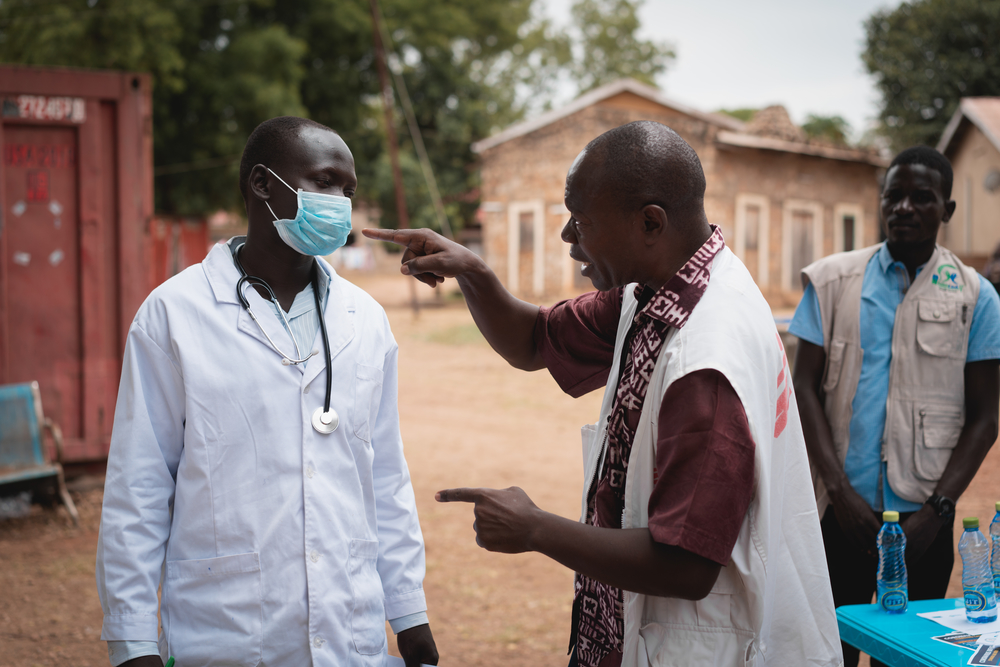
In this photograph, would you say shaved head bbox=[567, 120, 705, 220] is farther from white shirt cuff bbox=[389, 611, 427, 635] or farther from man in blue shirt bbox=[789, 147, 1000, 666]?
man in blue shirt bbox=[789, 147, 1000, 666]

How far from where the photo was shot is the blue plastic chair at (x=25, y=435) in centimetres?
558

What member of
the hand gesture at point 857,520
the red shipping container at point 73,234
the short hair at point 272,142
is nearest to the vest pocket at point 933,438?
the hand gesture at point 857,520

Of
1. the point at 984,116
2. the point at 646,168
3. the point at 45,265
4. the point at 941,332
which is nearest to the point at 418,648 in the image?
the point at 646,168

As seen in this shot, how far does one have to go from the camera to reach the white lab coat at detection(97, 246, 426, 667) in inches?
71.1

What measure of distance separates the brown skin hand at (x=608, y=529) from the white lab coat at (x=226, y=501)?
41cm

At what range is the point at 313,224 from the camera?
6.88 feet

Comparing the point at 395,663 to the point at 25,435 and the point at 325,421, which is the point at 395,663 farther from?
the point at 25,435

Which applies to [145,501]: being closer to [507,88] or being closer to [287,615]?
[287,615]

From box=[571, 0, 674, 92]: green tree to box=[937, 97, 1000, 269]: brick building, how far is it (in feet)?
62.0

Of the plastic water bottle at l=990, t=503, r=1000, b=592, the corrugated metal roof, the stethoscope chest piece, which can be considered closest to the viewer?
the stethoscope chest piece

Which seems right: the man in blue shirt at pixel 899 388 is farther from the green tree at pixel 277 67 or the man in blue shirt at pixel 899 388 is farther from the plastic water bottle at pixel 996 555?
the green tree at pixel 277 67

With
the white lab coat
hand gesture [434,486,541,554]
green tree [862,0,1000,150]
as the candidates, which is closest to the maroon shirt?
hand gesture [434,486,541,554]

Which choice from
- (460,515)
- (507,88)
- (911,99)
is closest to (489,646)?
(460,515)

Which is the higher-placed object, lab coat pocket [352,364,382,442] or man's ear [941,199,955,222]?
man's ear [941,199,955,222]
